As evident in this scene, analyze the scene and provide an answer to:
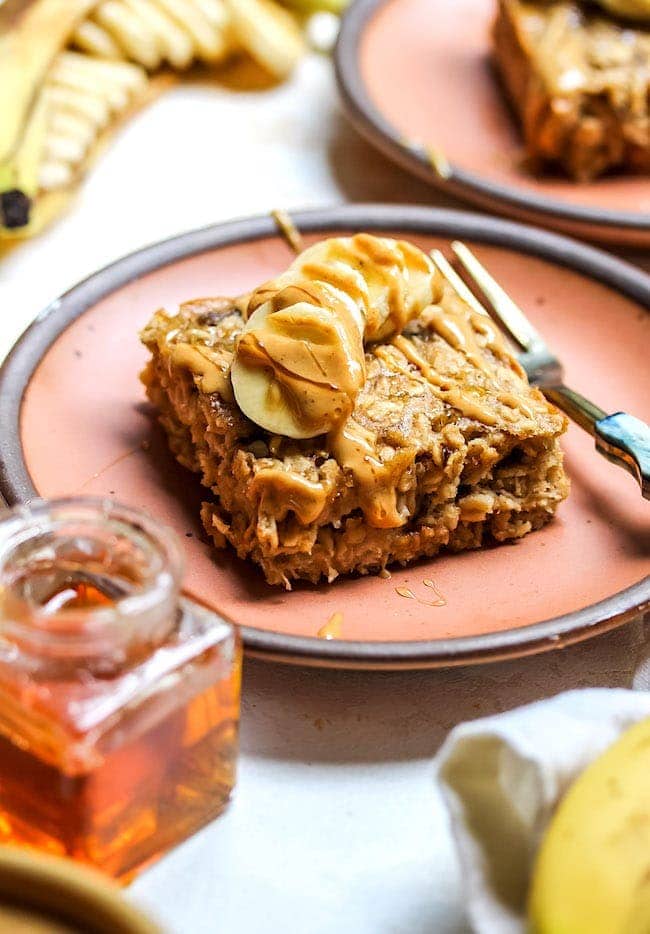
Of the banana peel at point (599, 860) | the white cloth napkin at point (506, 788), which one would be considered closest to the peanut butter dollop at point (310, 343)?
the white cloth napkin at point (506, 788)

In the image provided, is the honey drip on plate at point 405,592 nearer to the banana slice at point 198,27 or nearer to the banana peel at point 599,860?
the banana peel at point 599,860

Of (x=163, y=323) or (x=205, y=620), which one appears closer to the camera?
(x=205, y=620)

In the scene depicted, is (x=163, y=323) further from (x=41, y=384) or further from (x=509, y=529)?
(x=509, y=529)

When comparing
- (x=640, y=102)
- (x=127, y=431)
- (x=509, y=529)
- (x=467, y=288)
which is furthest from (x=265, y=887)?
(x=640, y=102)

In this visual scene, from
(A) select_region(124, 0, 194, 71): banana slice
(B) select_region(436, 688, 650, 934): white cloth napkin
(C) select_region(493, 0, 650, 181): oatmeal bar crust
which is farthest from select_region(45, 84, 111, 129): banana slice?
(B) select_region(436, 688, 650, 934): white cloth napkin

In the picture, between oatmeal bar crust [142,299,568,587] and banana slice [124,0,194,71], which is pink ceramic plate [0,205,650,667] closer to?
oatmeal bar crust [142,299,568,587]

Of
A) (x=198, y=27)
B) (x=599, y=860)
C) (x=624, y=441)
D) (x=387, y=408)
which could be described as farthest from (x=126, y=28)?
(x=599, y=860)

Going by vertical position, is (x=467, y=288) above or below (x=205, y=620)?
below
